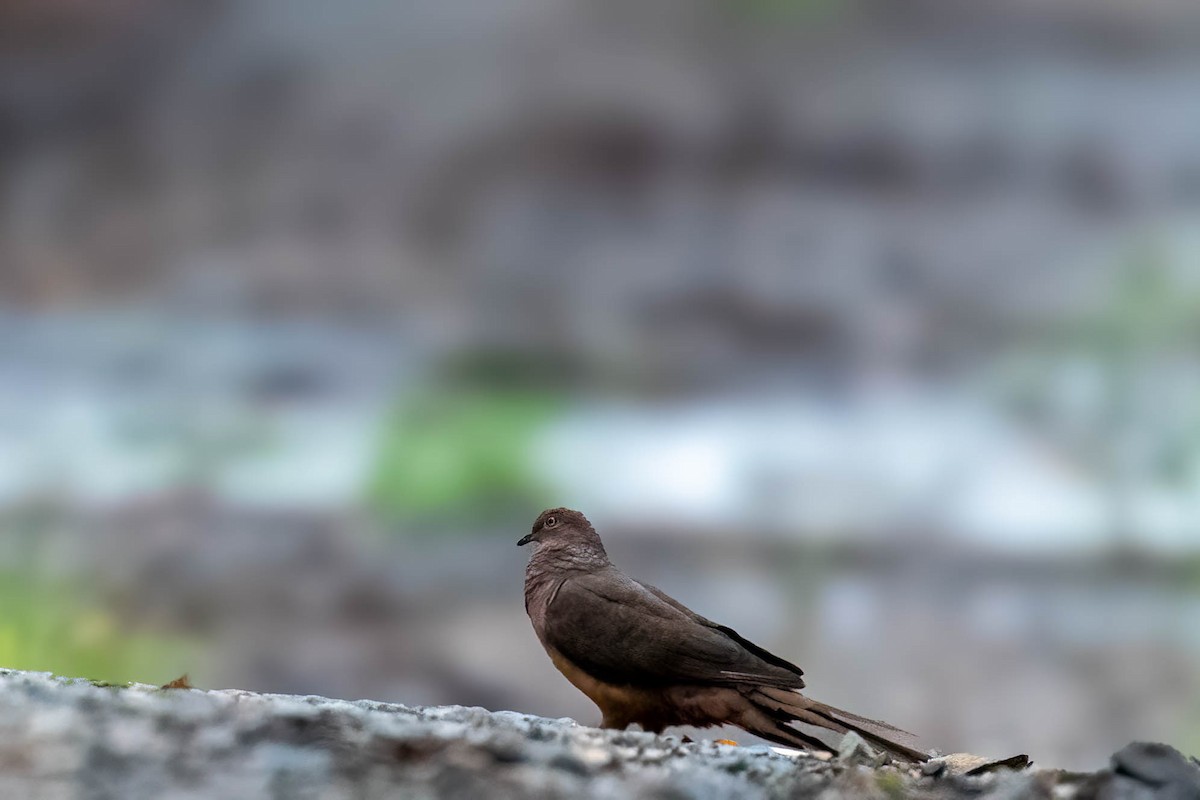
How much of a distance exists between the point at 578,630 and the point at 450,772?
60.5 inches

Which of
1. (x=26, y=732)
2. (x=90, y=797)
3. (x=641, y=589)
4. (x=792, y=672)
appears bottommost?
(x=90, y=797)

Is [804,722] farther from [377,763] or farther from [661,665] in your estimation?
[377,763]

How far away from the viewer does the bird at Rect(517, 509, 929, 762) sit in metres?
3.76

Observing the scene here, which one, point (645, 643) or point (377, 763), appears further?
point (645, 643)

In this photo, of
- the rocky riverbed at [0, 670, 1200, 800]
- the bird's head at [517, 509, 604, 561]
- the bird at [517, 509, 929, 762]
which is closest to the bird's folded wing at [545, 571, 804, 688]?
the bird at [517, 509, 929, 762]

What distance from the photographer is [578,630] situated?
404 centimetres

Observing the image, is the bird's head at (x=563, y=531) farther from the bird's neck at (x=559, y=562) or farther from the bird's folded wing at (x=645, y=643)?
the bird's folded wing at (x=645, y=643)

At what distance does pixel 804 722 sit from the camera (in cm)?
365

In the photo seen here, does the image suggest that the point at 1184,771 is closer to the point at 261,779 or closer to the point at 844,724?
the point at 844,724

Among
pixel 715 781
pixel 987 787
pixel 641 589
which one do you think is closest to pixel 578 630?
pixel 641 589

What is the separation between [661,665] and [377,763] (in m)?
1.56

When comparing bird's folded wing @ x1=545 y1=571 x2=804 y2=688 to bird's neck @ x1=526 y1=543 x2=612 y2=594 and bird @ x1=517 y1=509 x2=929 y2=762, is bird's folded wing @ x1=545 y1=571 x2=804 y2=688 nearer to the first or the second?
bird @ x1=517 y1=509 x2=929 y2=762

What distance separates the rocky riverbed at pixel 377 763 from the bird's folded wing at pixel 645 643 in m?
0.80

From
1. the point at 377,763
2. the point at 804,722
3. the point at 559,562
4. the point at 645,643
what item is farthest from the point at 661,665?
the point at 377,763
